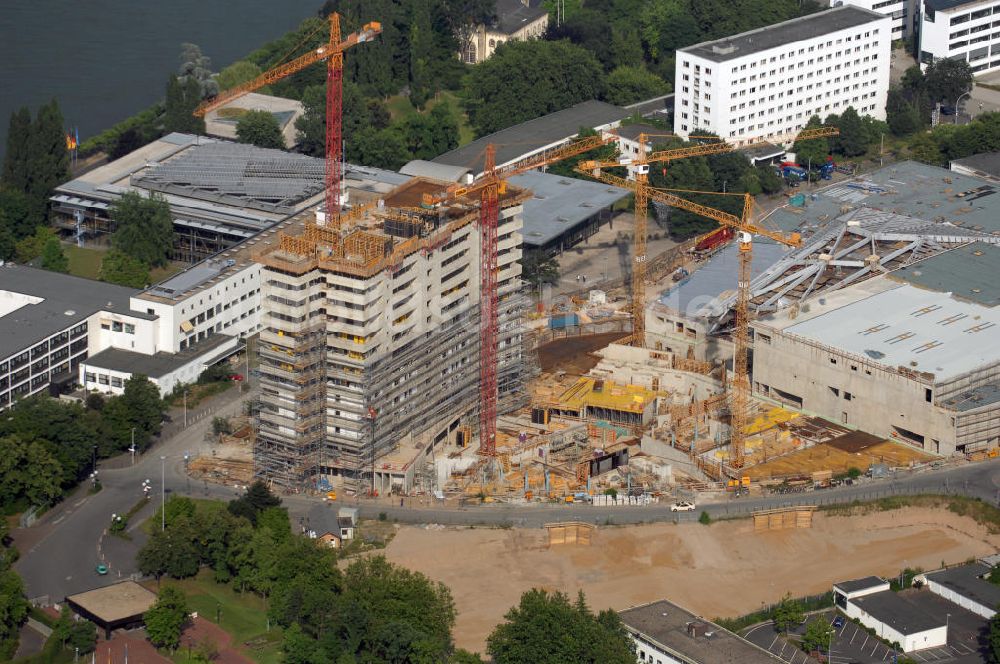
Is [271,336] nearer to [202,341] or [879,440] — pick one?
[202,341]

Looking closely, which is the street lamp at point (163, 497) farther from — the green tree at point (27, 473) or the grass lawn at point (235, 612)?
the green tree at point (27, 473)

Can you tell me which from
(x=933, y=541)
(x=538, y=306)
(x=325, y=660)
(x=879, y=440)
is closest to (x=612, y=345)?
(x=538, y=306)

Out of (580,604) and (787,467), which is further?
(787,467)

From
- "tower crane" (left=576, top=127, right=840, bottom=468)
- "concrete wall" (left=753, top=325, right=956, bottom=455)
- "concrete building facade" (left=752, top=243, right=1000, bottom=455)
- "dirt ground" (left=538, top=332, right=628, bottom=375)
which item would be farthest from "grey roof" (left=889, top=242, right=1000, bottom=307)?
"dirt ground" (left=538, top=332, right=628, bottom=375)

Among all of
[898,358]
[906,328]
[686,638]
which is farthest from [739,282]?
[686,638]

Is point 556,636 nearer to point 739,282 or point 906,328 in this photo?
point 739,282

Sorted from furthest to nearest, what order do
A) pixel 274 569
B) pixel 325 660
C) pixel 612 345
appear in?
pixel 612 345 → pixel 274 569 → pixel 325 660
